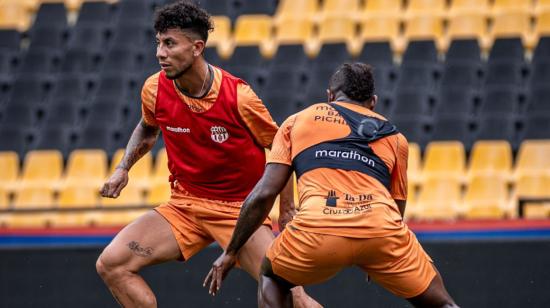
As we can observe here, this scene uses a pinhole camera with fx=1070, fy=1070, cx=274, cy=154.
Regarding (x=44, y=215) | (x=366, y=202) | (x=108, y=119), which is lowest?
(x=44, y=215)

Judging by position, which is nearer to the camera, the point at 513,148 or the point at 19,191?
the point at 513,148

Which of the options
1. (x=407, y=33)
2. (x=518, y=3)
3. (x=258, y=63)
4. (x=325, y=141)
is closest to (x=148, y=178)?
(x=258, y=63)

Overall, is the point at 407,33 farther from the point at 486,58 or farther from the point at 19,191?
the point at 19,191

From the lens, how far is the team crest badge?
6641 mm

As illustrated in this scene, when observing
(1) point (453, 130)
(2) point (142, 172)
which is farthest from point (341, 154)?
(2) point (142, 172)

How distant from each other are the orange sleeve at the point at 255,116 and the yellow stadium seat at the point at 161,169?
6.03 metres

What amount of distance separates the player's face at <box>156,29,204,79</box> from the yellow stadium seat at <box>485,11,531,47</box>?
7.57 m

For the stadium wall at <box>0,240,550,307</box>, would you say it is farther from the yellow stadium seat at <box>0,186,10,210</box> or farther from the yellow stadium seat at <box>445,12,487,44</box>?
the yellow stadium seat at <box>445,12,487,44</box>

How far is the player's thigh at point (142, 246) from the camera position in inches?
259

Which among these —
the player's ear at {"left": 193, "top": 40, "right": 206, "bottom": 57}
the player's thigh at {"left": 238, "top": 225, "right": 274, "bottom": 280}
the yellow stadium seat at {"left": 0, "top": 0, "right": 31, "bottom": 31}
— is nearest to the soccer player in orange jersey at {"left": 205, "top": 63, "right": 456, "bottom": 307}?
the player's thigh at {"left": 238, "top": 225, "right": 274, "bottom": 280}

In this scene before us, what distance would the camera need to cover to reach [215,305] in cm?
916

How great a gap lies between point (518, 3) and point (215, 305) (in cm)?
673

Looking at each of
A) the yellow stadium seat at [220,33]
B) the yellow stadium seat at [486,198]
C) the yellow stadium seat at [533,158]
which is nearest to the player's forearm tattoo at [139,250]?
the yellow stadium seat at [486,198]

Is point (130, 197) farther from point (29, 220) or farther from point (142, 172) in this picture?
point (29, 220)
